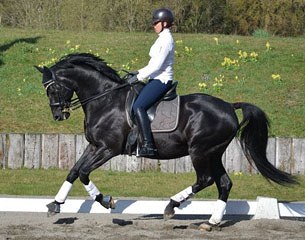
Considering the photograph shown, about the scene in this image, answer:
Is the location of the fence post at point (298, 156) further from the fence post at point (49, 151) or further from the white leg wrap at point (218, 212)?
the white leg wrap at point (218, 212)

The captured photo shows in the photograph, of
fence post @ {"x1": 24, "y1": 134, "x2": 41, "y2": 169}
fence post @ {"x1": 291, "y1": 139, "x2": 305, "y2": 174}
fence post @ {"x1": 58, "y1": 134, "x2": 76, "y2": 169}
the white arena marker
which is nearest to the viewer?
the white arena marker

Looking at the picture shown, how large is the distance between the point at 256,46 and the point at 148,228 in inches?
622

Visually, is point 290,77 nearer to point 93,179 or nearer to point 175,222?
point 93,179

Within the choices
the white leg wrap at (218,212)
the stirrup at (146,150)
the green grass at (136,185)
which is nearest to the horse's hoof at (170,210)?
the white leg wrap at (218,212)

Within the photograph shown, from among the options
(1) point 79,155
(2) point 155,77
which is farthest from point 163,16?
(1) point 79,155

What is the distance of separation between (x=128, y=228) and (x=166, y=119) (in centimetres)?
155

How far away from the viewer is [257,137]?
35.2 ft

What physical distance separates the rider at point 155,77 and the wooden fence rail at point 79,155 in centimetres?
613

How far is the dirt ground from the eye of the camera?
9203 millimetres

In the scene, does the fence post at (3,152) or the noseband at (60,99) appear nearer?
the noseband at (60,99)

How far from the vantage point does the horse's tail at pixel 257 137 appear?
10672 millimetres

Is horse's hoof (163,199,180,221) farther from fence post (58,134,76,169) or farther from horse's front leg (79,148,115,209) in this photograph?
fence post (58,134,76,169)

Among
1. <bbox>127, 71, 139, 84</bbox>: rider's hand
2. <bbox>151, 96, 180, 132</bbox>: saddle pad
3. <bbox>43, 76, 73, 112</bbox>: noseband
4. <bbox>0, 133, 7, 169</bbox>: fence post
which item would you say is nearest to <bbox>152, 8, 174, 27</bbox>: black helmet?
<bbox>127, 71, 139, 84</bbox>: rider's hand

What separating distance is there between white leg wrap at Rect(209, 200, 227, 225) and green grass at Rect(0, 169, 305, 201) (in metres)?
3.77
